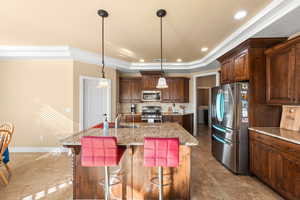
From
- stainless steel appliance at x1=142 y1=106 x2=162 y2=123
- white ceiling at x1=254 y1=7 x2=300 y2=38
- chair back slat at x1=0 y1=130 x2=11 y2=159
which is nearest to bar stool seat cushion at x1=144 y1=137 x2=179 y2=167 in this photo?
white ceiling at x1=254 y1=7 x2=300 y2=38

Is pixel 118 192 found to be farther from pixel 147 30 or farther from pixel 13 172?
pixel 147 30

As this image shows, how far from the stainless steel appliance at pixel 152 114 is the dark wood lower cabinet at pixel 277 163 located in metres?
3.05

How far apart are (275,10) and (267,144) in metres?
1.97

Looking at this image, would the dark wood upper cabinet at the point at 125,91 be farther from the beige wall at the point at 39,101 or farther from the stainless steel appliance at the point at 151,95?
the beige wall at the point at 39,101

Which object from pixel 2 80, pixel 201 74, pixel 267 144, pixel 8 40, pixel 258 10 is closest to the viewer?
pixel 258 10

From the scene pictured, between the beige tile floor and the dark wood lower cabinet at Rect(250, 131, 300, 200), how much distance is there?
0.77 ft

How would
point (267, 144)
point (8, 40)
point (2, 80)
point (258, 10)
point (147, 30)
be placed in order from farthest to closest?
point (2, 80)
point (8, 40)
point (147, 30)
point (267, 144)
point (258, 10)

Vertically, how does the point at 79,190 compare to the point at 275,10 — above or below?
below

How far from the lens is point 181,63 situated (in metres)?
4.99

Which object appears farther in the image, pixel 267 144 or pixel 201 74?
pixel 201 74

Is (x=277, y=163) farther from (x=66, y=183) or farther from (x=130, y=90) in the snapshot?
(x=130, y=90)

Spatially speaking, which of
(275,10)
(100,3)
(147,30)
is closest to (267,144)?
(275,10)

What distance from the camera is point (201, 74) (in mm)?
5246

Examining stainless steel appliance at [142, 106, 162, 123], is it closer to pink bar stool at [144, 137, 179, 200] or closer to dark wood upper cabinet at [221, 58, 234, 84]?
dark wood upper cabinet at [221, 58, 234, 84]
